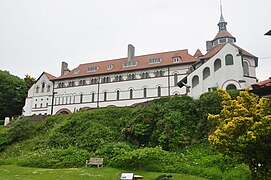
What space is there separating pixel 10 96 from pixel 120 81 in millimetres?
27432

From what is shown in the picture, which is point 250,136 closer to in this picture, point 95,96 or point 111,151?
point 111,151

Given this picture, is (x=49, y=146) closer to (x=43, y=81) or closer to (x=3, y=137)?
(x=3, y=137)

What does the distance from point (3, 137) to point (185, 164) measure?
73.6 ft

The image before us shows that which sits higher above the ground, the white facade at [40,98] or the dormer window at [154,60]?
the dormer window at [154,60]

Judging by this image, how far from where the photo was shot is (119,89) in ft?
173

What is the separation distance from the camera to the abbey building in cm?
4853

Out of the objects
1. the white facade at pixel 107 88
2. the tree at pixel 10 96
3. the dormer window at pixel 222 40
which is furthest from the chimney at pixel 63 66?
the dormer window at pixel 222 40

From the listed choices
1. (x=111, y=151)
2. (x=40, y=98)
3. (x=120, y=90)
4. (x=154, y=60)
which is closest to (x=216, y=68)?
(x=111, y=151)

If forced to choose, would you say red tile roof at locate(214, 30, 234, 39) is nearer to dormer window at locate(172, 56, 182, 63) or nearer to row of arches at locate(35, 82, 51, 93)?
dormer window at locate(172, 56, 182, 63)

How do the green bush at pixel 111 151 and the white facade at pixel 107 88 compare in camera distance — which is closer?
the green bush at pixel 111 151

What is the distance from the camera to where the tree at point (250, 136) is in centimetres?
906

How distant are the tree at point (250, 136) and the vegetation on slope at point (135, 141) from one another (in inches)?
241

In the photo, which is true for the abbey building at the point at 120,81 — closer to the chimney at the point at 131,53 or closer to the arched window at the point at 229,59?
the chimney at the point at 131,53

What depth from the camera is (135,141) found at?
84.0ft
